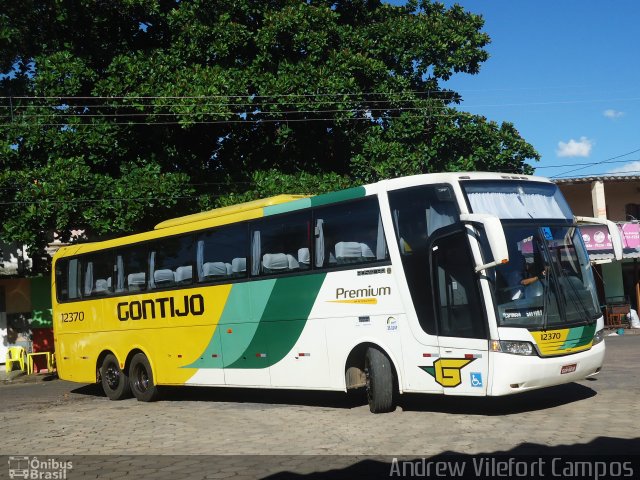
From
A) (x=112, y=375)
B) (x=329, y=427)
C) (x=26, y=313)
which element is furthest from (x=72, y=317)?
(x=26, y=313)

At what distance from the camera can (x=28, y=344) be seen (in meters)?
26.2

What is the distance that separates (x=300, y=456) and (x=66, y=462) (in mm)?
2765

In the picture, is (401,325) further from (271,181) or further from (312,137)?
(312,137)

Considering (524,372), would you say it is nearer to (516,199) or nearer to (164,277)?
(516,199)

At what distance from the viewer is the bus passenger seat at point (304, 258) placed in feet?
38.3

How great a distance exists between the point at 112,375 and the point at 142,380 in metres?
1.00

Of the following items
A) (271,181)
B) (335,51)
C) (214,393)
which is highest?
(335,51)

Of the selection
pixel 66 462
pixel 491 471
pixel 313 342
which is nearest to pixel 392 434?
pixel 491 471

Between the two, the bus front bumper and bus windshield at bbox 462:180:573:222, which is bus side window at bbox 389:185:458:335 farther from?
the bus front bumper

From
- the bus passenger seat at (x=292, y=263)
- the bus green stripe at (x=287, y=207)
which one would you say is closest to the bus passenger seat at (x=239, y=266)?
the bus green stripe at (x=287, y=207)

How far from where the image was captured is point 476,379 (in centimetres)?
949

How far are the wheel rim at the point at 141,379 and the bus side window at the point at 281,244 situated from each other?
429 centimetres

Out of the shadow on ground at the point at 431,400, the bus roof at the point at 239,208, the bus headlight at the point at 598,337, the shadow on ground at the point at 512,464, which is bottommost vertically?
the shadow on ground at the point at 431,400

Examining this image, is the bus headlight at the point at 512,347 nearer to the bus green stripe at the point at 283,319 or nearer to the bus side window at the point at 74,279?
the bus green stripe at the point at 283,319
